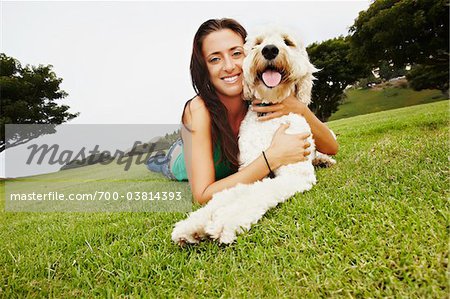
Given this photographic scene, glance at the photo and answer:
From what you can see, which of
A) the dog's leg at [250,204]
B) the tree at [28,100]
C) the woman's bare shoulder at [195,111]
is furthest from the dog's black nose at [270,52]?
the tree at [28,100]

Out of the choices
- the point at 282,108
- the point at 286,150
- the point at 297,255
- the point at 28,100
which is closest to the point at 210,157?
the point at 286,150

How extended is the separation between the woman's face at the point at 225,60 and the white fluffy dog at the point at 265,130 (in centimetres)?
17

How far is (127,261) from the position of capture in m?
1.74

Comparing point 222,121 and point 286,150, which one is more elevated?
point 222,121

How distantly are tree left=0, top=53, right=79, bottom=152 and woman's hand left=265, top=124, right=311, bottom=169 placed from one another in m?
20.5

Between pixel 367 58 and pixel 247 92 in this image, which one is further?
pixel 367 58

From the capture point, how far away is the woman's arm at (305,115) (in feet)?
9.21

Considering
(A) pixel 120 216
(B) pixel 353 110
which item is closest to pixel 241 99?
(A) pixel 120 216

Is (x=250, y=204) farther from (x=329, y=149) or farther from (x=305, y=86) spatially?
(x=329, y=149)

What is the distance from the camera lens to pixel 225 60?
9.91 ft

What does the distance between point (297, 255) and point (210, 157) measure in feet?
4.79

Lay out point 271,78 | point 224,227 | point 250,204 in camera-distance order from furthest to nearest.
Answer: point 271,78 → point 250,204 → point 224,227

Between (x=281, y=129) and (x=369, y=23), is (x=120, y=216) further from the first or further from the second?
(x=369, y=23)

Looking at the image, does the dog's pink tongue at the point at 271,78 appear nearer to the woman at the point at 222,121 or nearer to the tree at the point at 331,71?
the woman at the point at 222,121
